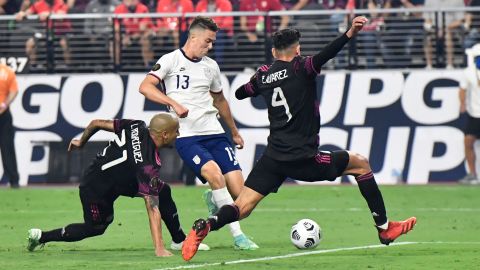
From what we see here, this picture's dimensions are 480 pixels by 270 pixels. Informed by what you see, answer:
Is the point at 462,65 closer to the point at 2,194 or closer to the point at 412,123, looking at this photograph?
the point at 412,123

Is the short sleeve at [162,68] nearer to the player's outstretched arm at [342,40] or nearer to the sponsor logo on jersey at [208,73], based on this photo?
the sponsor logo on jersey at [208,73]

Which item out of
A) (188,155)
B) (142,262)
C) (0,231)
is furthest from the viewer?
(0,231)

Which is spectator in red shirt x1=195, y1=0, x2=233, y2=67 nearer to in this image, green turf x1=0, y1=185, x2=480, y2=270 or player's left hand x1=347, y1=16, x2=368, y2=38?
green turf x1=0, y1=185, x2=480, y2=270

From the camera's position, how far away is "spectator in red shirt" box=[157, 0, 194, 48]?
24.0 metres

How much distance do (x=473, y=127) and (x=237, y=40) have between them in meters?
4.48

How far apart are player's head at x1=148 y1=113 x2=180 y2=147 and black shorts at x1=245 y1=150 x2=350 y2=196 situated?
0.91 meters

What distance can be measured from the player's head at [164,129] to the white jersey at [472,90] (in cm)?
1141

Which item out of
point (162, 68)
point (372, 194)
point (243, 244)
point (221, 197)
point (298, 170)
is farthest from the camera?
point (162, 68)

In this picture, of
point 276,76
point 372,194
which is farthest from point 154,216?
point 372,194

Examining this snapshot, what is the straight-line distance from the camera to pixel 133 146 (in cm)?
1283

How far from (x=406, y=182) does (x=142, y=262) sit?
11.5 meters

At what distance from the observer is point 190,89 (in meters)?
14.3

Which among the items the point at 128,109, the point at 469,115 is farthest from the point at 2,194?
the point at 469,115

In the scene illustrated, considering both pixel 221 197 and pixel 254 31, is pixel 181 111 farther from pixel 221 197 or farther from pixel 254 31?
pixel 254 31
